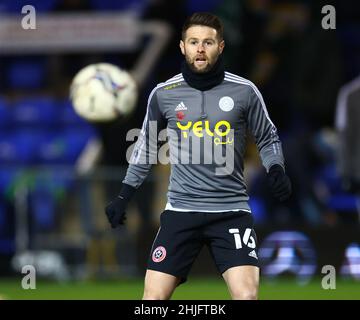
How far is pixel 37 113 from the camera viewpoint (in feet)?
49.3

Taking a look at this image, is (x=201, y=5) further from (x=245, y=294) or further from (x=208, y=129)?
(x=245, y=294)

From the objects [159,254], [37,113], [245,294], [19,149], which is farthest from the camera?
[37,113]

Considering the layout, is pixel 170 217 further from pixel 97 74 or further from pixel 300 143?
pixel 300 143

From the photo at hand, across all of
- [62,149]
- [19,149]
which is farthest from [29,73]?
[62,149]

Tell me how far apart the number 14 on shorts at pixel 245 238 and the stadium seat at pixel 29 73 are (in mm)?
9284

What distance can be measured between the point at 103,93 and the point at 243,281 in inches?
109

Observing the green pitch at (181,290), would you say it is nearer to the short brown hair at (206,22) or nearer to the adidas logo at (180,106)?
the adidas logo at (180,106)

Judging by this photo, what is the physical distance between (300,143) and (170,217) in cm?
677

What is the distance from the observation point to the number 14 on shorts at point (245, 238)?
21.8 ft

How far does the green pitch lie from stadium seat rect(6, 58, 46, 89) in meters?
3.61

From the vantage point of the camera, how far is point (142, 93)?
14.7 meters

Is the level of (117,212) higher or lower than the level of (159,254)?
higher

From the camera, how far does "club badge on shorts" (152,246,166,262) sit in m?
6.66

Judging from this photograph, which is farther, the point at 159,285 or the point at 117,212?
the point at 117,212
